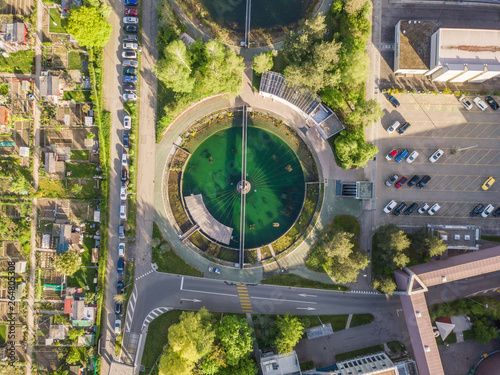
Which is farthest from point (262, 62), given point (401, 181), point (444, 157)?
point (444, 157)

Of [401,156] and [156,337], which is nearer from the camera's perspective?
[401,156]

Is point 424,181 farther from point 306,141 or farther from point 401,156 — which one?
point 306,141

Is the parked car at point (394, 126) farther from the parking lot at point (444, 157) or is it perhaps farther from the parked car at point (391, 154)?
the parked car at point (391, 154)

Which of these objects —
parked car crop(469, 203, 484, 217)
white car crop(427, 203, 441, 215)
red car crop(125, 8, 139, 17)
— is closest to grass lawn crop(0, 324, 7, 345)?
red car crop(125, 8, 139, 17)

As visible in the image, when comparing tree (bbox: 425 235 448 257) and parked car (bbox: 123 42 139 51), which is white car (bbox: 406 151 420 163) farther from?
parked car (bbox: 123 42 139 51)

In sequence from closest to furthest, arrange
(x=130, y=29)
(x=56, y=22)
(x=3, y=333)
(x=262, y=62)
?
(x=262, y=62)
(x=130, y=29)
(x=56, y=22)
(x=3, y=333)

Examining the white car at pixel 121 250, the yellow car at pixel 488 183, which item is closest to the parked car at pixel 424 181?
the yellow car at pixel 488 183
